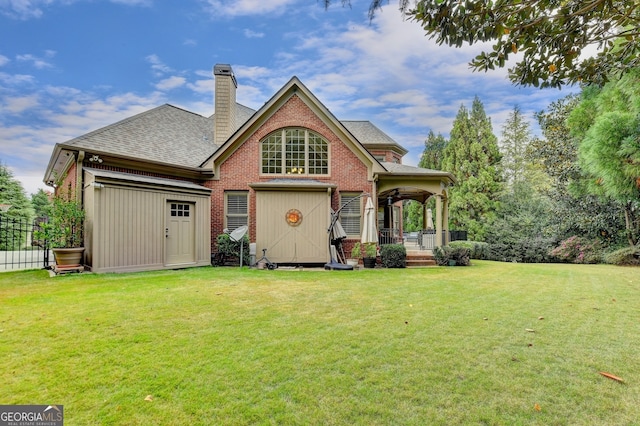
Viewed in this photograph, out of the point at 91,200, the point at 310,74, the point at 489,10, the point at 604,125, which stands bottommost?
the point at 91,200

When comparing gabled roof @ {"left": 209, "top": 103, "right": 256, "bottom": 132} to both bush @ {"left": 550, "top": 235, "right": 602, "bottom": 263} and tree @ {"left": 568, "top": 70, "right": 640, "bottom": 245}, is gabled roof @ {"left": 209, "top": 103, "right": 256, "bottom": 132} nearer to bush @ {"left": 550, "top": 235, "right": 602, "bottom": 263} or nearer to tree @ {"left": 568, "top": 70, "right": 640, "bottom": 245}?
tree @ {"left": 568, "top": 70, "right": 640, "bottom": 245}

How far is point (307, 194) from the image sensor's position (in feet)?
36.2

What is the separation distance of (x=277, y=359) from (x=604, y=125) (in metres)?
11.3

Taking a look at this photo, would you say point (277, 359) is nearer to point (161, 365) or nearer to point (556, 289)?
point (161, 365)

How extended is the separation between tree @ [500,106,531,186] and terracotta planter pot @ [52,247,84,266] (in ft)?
95.5

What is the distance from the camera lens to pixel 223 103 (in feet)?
45.4

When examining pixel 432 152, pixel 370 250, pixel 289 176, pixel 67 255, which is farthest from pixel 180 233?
pixel 432 152

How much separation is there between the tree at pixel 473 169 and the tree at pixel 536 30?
18065 mm

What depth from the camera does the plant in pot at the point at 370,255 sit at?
36.4 feet

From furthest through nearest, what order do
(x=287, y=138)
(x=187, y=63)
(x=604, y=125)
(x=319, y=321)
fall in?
1. (x=187, y=63)
2. (x=287, y=138)
3. (x=604, y=125)
4. (x=319, y=321)

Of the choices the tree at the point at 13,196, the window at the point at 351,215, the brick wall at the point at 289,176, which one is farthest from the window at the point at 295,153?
the tree at the point at 13,196

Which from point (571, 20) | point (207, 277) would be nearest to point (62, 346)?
point (207, 277)

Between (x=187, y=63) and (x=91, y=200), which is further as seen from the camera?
(x=187, y=63)

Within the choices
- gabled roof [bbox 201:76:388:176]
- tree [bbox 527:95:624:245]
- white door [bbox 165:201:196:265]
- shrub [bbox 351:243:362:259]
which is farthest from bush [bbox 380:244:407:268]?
tree [bbox 527:95:624:245]
